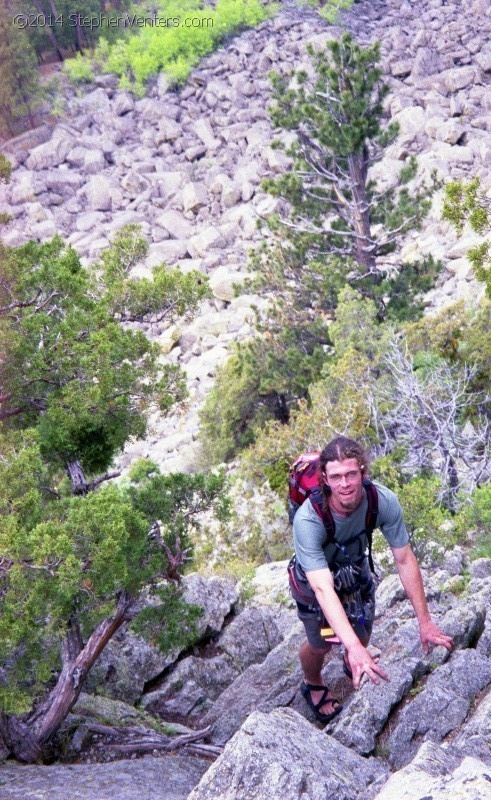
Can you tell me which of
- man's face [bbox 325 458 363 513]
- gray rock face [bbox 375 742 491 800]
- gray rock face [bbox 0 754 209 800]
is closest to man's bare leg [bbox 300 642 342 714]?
gray rock face [bbox 0 754 209 800]

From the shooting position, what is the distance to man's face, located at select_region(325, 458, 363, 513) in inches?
172

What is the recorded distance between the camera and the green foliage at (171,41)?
66750 millimetres

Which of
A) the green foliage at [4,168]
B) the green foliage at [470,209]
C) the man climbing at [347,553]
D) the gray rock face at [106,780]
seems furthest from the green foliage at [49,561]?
the green foliage at [470,209]

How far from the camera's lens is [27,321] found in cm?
715

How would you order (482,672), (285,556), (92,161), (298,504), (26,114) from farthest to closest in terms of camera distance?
(92,161) → (26,114) → (285,556) → (482,672) → (298,504)

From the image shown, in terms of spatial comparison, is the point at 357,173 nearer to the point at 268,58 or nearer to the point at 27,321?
the point at 27,321

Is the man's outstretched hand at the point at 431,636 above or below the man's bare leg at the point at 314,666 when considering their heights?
above

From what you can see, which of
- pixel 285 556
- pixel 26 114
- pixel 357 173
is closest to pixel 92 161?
pixel 26 114

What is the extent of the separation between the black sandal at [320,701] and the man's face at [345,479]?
7.17ft

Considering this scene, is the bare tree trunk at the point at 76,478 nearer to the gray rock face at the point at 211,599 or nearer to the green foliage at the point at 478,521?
the gray rock face at the point at 211,599

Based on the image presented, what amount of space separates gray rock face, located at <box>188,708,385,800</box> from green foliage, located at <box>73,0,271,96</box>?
68.4 m

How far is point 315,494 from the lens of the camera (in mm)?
4551

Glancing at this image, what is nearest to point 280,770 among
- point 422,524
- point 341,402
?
point 422,524

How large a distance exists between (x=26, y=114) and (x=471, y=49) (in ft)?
108
